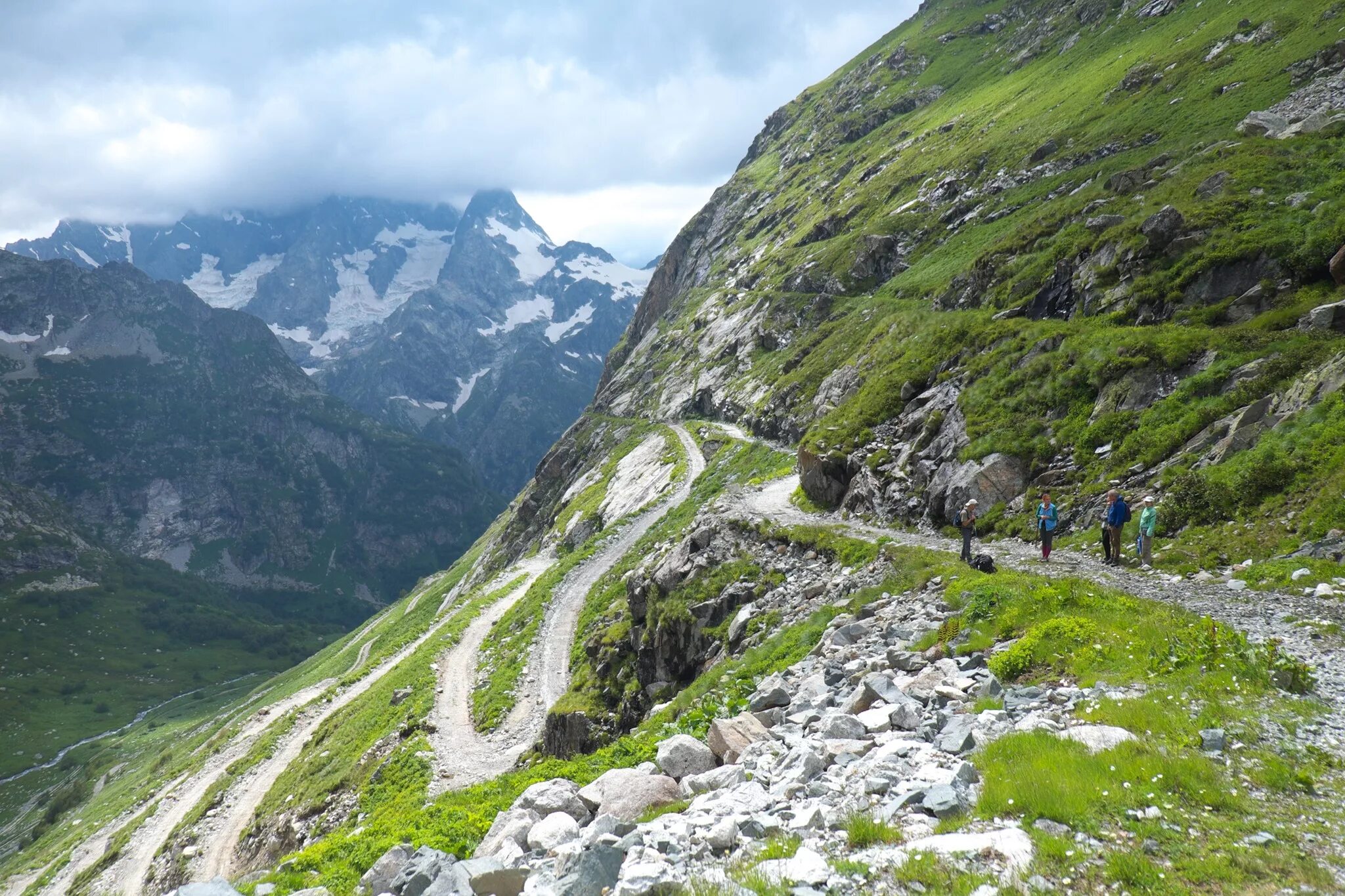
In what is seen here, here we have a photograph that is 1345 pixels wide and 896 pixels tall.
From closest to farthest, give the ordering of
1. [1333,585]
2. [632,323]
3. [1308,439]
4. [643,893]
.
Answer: [643,893]
[1333,585]
[1308,439]
[632,323]

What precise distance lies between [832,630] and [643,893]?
1341 centimetres

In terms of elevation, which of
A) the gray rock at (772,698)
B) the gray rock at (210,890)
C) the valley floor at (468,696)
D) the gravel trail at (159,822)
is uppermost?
the gray rock at (210,890)

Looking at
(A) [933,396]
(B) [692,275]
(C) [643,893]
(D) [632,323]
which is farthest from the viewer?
(D) [632,323]

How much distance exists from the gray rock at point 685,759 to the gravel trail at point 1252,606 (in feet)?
30.3

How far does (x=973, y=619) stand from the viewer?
1656cm

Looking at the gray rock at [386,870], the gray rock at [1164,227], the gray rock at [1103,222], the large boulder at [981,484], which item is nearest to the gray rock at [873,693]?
the gray rock at [386,870]

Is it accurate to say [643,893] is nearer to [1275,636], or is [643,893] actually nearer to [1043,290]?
[1275,636]

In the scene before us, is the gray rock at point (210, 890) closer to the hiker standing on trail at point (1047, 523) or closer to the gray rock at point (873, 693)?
the gray rock at point (873, 693)

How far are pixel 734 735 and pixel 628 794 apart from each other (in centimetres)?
262

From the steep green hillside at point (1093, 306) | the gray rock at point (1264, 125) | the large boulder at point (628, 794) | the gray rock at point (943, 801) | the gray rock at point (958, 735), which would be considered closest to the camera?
the gray rock at point (943, 801)

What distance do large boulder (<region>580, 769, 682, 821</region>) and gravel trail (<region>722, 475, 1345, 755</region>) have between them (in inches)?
369

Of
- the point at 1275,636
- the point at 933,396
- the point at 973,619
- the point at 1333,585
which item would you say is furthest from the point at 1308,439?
the point at 933,396

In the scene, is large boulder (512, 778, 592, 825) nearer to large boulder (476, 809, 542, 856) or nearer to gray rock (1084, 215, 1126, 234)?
large boulder (476, 809, 542, 856)

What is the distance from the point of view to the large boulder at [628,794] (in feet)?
37.4
